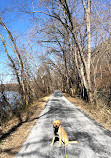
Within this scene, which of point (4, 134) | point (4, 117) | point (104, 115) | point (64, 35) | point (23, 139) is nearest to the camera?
point (23, 139)

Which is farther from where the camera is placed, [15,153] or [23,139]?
[23,139]

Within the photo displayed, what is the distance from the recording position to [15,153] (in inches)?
122

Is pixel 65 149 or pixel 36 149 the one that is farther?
pixel 36 149

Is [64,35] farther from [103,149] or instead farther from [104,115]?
[103,149]

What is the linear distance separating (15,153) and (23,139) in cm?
83

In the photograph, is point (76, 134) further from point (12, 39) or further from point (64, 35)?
point (64, 35)

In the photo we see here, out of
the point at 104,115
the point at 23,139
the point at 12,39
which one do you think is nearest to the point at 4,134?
the point at 23,139

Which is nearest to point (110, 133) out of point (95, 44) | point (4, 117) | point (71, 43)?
point (4, 117)

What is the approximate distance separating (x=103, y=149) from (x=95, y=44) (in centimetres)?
1264

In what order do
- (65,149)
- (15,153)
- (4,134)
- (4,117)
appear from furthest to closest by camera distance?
(4,117) → (4,134) → (15,153) → (65,149)

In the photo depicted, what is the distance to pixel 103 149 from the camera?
3.02 metres

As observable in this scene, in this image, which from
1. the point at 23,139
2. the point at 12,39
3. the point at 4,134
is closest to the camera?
the point at 23,139

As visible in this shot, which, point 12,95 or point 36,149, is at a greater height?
point 12,95

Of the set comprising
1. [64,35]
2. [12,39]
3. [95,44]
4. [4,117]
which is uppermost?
[64,35]
